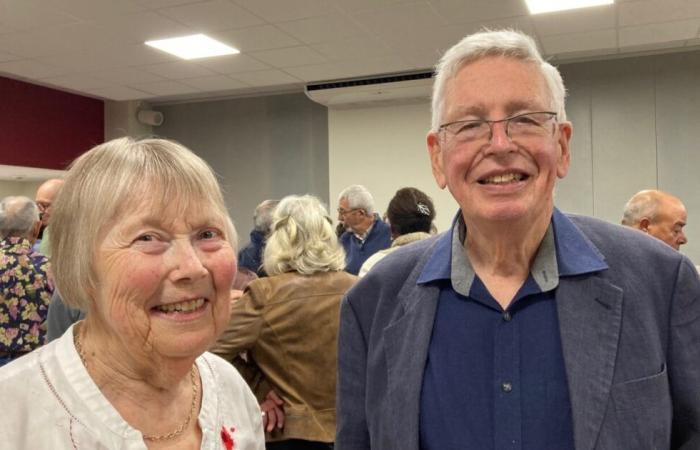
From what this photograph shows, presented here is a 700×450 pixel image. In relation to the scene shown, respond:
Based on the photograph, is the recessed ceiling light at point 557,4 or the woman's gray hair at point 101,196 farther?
the recessed ceiling light at point 557,4

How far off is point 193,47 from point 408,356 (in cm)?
578

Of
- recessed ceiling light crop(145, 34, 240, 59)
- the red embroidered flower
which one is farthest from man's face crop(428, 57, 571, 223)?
recessed ceiling light crop(145, 34, 240, 59)

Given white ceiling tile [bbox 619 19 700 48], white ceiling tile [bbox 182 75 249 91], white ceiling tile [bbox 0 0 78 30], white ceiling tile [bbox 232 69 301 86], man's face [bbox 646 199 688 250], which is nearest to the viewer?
man's face [bbox 646 199 688 250]

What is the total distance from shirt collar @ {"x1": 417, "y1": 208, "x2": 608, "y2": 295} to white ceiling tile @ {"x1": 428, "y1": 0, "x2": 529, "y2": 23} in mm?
4252

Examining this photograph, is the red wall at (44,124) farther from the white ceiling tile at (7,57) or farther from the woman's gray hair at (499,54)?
the woman's gray hair at (499,54)

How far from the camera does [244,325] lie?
2.43m

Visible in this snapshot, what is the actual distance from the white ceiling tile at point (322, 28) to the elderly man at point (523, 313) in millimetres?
4472

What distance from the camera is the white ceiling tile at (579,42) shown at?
6172mm

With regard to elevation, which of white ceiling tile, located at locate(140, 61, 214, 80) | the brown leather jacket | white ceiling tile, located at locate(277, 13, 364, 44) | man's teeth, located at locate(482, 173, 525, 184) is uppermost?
white ceiling tile, located at locate(140, 61, 214, 80)

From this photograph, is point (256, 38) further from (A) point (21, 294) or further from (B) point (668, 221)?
(B) point (668, 221)

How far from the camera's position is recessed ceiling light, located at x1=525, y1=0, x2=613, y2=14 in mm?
5254

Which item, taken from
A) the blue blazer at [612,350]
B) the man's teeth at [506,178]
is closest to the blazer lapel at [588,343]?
the blue blazer at [612,350]

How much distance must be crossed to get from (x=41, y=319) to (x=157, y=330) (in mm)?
2529

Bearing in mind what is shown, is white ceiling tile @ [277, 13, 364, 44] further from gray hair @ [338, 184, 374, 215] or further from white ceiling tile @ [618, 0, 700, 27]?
white ceiling tile @ [618, 0, 700, 27]
